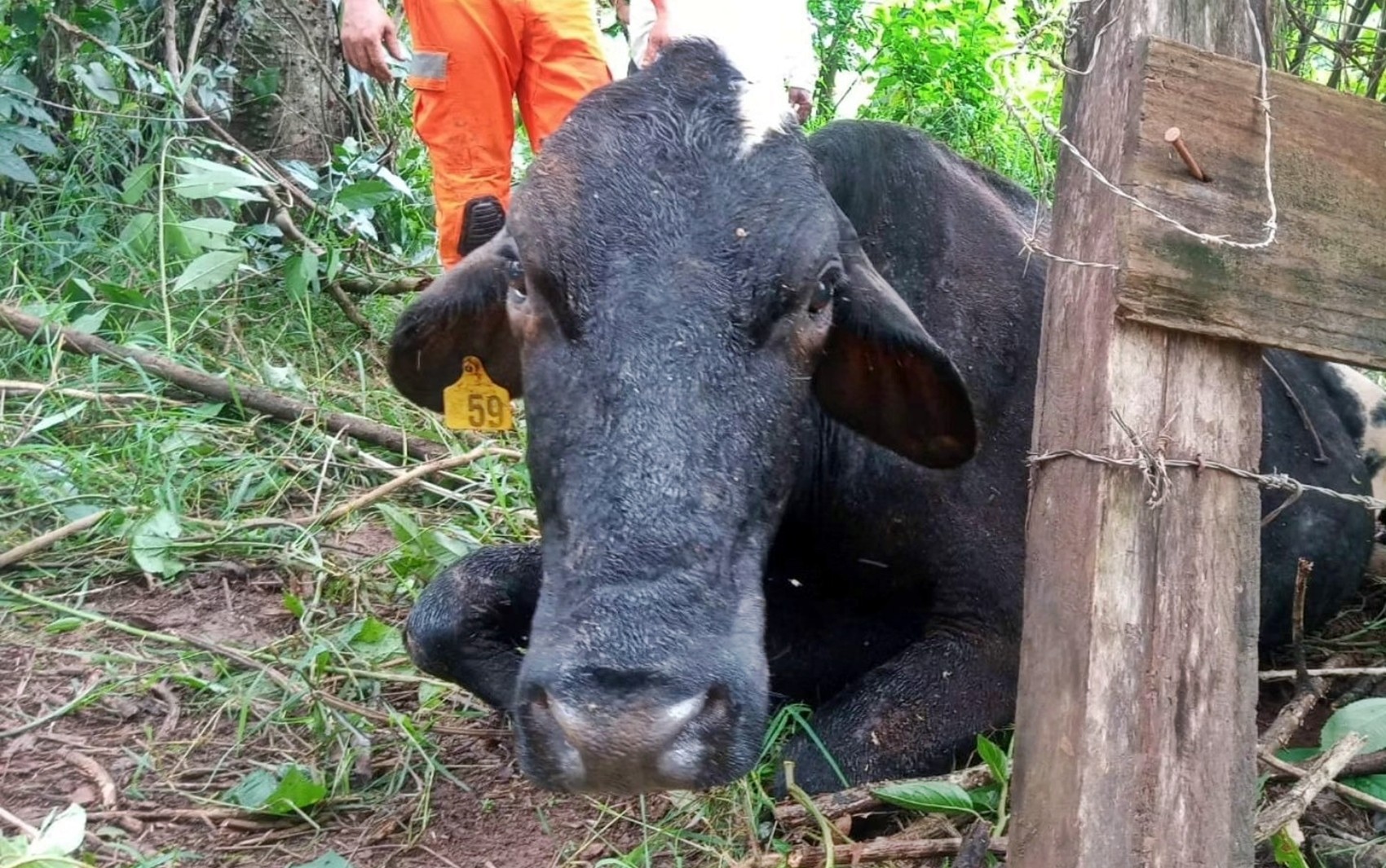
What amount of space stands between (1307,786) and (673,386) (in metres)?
1.48

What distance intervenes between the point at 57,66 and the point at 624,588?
6319 millimetres

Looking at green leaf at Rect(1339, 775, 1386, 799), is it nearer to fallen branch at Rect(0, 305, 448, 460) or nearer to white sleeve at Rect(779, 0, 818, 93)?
white sleeve at Rect(779, 0, 818, 93)

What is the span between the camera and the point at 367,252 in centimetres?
714

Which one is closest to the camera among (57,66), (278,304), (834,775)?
(834,775)

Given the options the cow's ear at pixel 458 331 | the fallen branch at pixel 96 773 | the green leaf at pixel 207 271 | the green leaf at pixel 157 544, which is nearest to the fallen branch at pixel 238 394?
the green leaf at pixel 207 271

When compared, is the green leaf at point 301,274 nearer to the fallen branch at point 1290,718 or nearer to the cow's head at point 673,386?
the cow's head at point 673,386

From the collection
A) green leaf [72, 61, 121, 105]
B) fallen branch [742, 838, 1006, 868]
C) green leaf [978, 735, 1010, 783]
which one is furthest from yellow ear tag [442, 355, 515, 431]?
green leaf [72, 61, 121, 105]

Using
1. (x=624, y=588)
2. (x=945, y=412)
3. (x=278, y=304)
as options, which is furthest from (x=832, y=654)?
(x=278, y=304)

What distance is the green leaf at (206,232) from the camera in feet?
19.3

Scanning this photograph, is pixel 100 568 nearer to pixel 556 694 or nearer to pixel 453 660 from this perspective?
pixel 453 660

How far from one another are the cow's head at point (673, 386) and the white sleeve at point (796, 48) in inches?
13.7

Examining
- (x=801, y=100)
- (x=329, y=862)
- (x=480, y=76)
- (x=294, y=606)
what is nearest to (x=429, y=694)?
(x=294, y=606)

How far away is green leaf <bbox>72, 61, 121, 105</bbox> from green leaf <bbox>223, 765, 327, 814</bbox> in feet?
15.9

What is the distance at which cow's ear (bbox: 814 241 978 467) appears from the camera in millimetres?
2996
